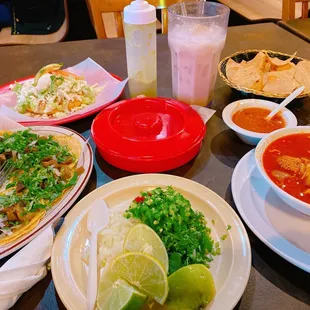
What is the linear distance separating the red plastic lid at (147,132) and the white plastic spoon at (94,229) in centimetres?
24

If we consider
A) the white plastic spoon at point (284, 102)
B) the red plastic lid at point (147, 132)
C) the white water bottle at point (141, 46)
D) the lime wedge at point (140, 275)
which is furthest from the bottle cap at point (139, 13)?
the lime wedge at point (140, 275)

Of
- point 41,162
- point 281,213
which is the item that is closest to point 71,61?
point 41,162

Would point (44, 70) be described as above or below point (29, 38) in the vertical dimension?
above

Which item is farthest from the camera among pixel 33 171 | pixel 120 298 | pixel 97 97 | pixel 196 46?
pixel 97 97

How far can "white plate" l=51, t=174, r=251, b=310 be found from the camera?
0.75 metres

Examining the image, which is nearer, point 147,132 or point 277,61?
point 147,132

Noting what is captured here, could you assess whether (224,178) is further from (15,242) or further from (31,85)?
(31,85)

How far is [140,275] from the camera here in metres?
0.76

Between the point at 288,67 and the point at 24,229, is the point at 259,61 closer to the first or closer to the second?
the point at 288,67

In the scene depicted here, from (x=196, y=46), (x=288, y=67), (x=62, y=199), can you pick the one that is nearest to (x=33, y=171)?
(x=62, y=199)

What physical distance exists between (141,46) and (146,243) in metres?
0.91

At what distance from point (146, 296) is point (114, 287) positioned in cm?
7

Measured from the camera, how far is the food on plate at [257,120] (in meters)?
1.30

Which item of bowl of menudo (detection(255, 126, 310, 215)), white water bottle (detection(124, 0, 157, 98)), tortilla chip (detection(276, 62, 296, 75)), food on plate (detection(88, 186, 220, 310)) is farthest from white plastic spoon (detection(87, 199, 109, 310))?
tortilla chip (detection(276, 62, 296, 75))
